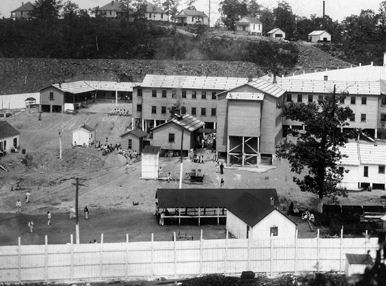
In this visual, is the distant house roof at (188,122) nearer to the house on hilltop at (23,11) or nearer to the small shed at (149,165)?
the small shed at (149,165)

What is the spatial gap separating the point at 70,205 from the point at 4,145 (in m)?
20.2

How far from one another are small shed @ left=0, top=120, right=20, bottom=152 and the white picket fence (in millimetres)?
41763

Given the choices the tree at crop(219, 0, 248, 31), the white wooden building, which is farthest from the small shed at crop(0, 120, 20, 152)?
the tree at crop(219, 0, 248, 31)

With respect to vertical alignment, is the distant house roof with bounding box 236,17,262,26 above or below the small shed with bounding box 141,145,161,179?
above

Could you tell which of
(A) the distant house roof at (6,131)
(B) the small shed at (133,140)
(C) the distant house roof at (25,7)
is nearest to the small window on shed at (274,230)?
(B) the small shed at (133,140)

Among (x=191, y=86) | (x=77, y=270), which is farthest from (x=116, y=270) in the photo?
(x=191, y=86)

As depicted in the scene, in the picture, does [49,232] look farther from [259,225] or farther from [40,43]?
[40,43]

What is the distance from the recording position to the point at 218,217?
4831 centimetres

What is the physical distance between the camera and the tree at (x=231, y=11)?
162462 millimetres

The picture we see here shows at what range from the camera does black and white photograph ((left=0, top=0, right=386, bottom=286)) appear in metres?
32.6

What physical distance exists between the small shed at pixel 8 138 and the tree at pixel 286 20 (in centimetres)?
9252

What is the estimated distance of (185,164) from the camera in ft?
213

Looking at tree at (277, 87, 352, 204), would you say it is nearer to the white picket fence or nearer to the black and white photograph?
the black and white photograph

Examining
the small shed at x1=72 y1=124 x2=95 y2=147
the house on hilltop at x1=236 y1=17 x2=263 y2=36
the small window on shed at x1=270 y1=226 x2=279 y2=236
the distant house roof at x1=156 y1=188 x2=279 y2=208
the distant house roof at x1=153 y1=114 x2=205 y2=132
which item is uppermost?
the house on hilltop at x1=236 y1=17 x2=263 y2=36
